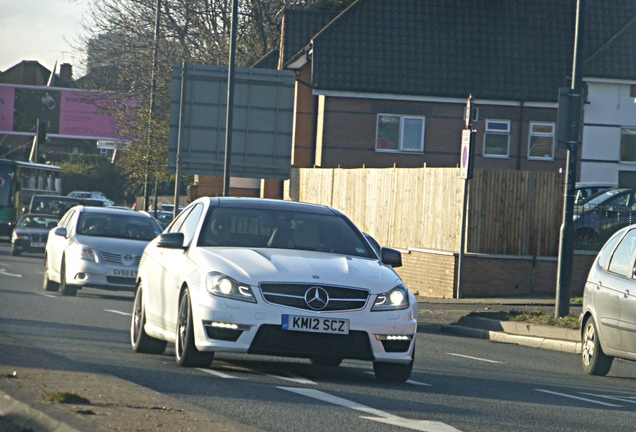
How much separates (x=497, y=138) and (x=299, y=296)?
33.0m

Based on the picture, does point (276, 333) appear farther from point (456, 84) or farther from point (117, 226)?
point (456, 84)

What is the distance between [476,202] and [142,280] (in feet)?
46.2

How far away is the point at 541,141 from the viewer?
41844 millimetres

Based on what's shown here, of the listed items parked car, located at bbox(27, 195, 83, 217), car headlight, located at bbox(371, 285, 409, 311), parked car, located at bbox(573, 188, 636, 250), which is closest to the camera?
car headlight, located at bbox(371, 285, 409, 311)

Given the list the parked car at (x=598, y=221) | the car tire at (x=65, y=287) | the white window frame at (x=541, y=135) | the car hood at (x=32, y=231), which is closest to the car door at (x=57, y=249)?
the car tire at (x=65, y=287)

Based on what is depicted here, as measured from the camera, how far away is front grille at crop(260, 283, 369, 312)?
966cm

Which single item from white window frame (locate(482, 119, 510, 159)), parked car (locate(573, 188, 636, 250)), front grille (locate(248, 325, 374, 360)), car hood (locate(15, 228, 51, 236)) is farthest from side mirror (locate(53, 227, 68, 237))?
white window frame (locate(482, 119, 510, 159))

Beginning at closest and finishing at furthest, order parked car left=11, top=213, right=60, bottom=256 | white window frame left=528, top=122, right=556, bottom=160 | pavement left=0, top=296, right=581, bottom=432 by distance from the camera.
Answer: pavement left=0, top=296, right=581, bottom=432 → parked car left=11, top=213, right=60, bottom=256 → white window frame left=528, top=122, right=556, bottom=160

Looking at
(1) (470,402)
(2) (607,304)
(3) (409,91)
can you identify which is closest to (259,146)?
(3) (409,91)

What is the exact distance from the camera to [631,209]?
26312mm

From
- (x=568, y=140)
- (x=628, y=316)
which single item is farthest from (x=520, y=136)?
(x=628, y=316)

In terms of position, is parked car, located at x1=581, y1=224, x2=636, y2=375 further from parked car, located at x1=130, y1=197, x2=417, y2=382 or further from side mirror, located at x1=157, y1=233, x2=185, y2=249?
side mirror, located at x1=157, y1=233, x2=185, y2=249

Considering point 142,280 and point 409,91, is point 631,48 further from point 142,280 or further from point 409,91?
point 142,280

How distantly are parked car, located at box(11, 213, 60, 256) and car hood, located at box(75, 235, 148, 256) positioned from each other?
18028mm
